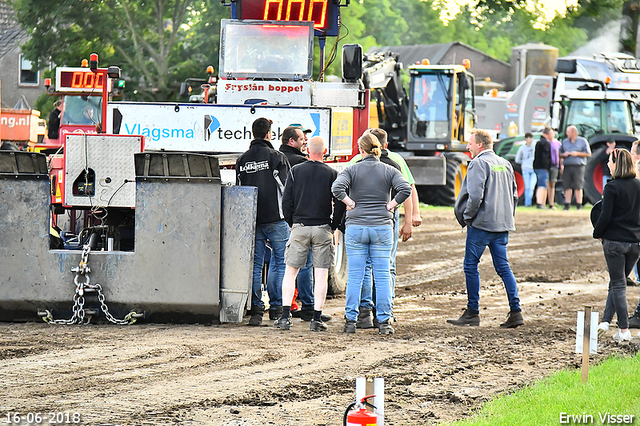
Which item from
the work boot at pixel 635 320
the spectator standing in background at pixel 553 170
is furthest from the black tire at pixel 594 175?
the work boot at pixel 635 320

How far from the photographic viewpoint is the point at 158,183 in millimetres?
9711

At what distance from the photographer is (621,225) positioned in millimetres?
9492

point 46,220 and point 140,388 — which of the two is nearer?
point 140,388

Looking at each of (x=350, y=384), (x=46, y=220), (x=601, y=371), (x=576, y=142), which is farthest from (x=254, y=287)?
(x=576, y=142)

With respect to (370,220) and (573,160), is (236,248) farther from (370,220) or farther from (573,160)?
(573,160)

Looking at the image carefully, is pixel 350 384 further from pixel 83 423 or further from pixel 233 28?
pixel 233 28

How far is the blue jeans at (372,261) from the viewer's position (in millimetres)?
9648

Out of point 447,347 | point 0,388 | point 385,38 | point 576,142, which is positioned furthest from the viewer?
point 385,38

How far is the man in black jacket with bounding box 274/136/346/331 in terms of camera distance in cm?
983

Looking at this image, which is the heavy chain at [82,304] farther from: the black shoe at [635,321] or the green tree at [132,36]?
the green tree at [132,36]

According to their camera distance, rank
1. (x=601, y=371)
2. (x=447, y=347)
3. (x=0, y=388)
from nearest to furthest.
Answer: (x=0, y=388)
(x=601, y=371)
(x=447, y=347)

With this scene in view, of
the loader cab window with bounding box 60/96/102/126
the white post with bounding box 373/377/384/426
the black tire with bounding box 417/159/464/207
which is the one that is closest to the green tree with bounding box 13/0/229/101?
the black tire with bounding box 417/159/464/207

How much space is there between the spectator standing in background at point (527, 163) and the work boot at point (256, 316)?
55.9 ft

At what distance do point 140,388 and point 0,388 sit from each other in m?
0.95
